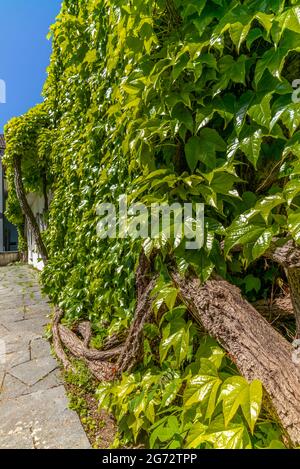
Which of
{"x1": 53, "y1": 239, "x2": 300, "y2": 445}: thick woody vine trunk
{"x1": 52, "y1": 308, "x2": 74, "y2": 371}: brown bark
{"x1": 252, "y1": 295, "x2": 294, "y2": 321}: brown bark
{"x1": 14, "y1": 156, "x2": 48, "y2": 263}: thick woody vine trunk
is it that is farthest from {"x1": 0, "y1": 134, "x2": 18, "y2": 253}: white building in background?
{"x1": 252, "y1": 295, "x2": 294, "y2": 321}: brown bark

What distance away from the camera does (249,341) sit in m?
1.11

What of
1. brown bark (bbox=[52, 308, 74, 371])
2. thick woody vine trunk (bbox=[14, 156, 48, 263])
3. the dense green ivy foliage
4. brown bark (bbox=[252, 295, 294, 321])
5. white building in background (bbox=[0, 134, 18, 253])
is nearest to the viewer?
the dense green ivy foliage

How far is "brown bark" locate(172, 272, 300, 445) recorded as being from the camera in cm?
96

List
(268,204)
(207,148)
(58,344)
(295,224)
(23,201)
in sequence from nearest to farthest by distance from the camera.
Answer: (295,224), (268,204), (207,148), (58,344), (23,201)

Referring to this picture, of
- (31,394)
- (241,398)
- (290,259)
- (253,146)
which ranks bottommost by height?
(31,394)

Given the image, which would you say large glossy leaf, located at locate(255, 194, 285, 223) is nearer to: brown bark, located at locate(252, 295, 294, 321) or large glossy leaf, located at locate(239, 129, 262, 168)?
large glossy leaf, located at locate(239, 129, 262, 168)

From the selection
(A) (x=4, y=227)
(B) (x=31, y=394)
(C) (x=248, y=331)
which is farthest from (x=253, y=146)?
(A) (x=4, y=227)

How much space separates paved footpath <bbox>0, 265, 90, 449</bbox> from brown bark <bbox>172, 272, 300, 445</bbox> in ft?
3.64

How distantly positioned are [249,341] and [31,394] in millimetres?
1827

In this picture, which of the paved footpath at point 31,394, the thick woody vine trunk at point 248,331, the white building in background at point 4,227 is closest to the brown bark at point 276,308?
the thick woody vine trunk at point 248,331

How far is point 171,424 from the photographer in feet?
4.39

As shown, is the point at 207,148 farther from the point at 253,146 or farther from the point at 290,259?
the point at 290,259

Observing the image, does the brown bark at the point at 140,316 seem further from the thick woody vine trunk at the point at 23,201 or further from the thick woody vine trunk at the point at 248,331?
the thick woody vine trunk at the point at 23,201
